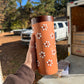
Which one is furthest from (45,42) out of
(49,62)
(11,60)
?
(11,60)

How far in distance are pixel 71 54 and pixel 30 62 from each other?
430cm

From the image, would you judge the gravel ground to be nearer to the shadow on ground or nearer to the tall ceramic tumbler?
the shadow on ground

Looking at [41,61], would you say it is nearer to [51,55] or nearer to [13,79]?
[51,55]

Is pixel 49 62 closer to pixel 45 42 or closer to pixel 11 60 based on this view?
pixel 45 42

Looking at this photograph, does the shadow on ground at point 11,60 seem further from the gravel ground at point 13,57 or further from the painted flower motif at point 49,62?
the painted flower motif at point 49,62

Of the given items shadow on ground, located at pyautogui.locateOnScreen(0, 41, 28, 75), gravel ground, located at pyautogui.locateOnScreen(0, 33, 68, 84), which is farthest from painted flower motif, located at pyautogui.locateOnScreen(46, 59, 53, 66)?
shadow on ground, located at pyautogui.locateOnScreen(0, 41, 28, 75)

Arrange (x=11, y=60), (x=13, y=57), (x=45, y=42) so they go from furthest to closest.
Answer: (x=13, y=57)
(x=11, y=60)
(x=45, y=42)

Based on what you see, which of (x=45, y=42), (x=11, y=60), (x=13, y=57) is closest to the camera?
(x=45, y=42)

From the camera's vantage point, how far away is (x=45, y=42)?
1.18 meters

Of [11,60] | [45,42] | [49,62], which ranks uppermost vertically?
[45,42]

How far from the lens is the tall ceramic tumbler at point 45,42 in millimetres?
1158

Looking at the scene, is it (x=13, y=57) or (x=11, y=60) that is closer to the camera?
(x=11, y=60)

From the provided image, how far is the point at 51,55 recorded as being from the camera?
1.21 meters

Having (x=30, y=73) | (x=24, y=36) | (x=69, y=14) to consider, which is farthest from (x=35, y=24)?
(x=24, y=36)
